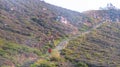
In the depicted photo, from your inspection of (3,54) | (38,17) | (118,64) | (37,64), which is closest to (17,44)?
(3,54)

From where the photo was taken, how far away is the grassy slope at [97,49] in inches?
2652

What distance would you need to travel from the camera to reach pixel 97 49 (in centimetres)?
8012

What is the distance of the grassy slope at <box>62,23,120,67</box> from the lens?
67.4 meters

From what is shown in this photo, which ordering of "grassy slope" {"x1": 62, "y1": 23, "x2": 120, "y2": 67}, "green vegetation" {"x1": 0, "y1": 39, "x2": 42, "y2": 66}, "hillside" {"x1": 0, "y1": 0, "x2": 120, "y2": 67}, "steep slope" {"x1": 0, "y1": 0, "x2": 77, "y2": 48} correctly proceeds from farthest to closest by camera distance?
1. "steep slope" {"x1": 0, "y1": 0, "x2": 77, "y2": 48}
2. "grassy slope" {"x1": 62, "y1": 23, "x2": 120, "y2": 67}
3. "hillside" {"x1": 0, "y1": 0, "x2": 120, "y2": 67}
4. "green vegetation" {"x1": 0, "y1": 39, "x2": 42, "y2": 66}

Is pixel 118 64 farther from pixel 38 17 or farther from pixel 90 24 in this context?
pixel 90 24

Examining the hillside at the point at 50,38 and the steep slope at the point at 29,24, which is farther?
the steep slope at the point at 29,24

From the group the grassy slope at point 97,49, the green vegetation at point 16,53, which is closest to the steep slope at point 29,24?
the green vegetation at point 16,53

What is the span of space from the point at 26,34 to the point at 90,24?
1822 inches

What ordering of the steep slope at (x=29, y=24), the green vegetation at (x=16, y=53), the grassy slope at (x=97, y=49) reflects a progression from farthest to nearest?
1. the steep slope at (x=29, y=24)
2. the grassy slope at (x=97, y=49)
3. the green vegetation at (x=16, y=53)

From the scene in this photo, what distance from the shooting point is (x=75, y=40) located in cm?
8750

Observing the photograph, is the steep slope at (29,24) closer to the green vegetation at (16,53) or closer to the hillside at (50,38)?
the hillside at (50,38)

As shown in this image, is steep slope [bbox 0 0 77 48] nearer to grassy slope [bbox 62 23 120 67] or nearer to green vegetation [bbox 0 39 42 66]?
green vegetation [bbox 0 39 42 66]

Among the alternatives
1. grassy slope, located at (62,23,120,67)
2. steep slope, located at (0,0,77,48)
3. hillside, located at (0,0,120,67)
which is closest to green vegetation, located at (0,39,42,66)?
hillside, located at (0,0,120,67)

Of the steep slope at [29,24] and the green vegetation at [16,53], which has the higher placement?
the steep slope at [29,24]
